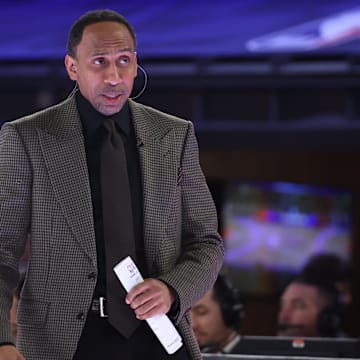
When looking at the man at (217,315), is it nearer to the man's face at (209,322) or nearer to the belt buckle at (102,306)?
the man's face at (209,322)

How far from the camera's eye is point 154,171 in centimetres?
216

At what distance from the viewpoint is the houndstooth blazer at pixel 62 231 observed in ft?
6.79

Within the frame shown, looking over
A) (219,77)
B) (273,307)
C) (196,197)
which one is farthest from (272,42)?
(196,197)

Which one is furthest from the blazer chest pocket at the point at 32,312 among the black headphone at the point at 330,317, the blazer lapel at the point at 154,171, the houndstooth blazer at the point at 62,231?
the black headphone at the point at 330,317

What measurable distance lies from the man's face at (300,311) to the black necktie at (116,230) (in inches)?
119

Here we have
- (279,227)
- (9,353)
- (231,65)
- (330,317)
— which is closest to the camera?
(9,353)

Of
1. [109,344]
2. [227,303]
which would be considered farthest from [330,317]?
[109,344]

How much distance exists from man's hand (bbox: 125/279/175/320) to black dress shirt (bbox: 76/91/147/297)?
0.35ft

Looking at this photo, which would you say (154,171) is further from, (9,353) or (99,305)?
(9,353)

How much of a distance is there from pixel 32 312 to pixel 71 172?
0.30 m

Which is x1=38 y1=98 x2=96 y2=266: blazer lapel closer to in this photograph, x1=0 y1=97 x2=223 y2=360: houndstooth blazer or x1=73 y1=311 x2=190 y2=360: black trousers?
x1=0 y1=97 x2=223 y2=360: houndstooth blazer

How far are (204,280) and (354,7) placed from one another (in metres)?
3.80

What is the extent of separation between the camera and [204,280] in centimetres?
216

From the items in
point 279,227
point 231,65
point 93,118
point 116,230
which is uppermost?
point 93,118
